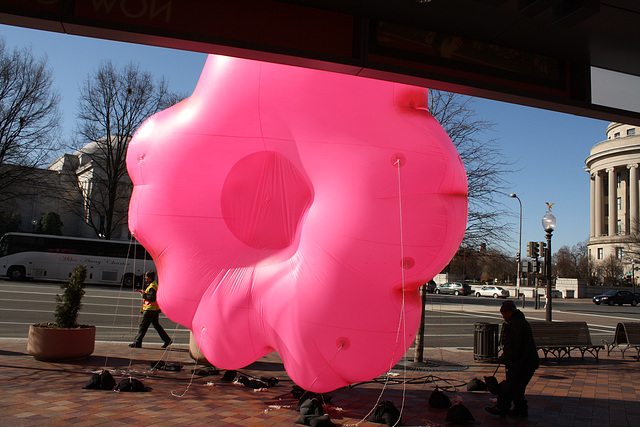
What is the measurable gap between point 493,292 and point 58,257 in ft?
122

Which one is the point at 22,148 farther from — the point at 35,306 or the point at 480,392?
the point at 480,392

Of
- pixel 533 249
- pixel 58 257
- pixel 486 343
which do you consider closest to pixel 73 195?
pixel 58 257

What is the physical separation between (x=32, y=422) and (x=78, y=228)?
7037 cm

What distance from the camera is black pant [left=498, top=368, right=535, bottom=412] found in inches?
255

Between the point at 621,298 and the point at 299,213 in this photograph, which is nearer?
the point at 299,213

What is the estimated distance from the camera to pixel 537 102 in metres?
4.82

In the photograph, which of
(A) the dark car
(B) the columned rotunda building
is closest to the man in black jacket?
(A) the dark car

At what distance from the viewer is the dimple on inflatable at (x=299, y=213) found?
511cm

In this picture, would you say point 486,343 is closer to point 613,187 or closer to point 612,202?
point 613,187

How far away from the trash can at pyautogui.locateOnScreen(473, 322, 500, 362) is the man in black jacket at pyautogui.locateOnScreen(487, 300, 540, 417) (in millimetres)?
5140

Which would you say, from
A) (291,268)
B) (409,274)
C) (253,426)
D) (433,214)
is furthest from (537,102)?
(253,426)

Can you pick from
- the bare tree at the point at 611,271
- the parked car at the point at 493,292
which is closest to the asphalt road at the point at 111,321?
the parked car at the point at 493,292

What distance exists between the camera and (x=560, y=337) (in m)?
12.4

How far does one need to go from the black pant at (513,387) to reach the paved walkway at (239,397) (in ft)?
0.73
